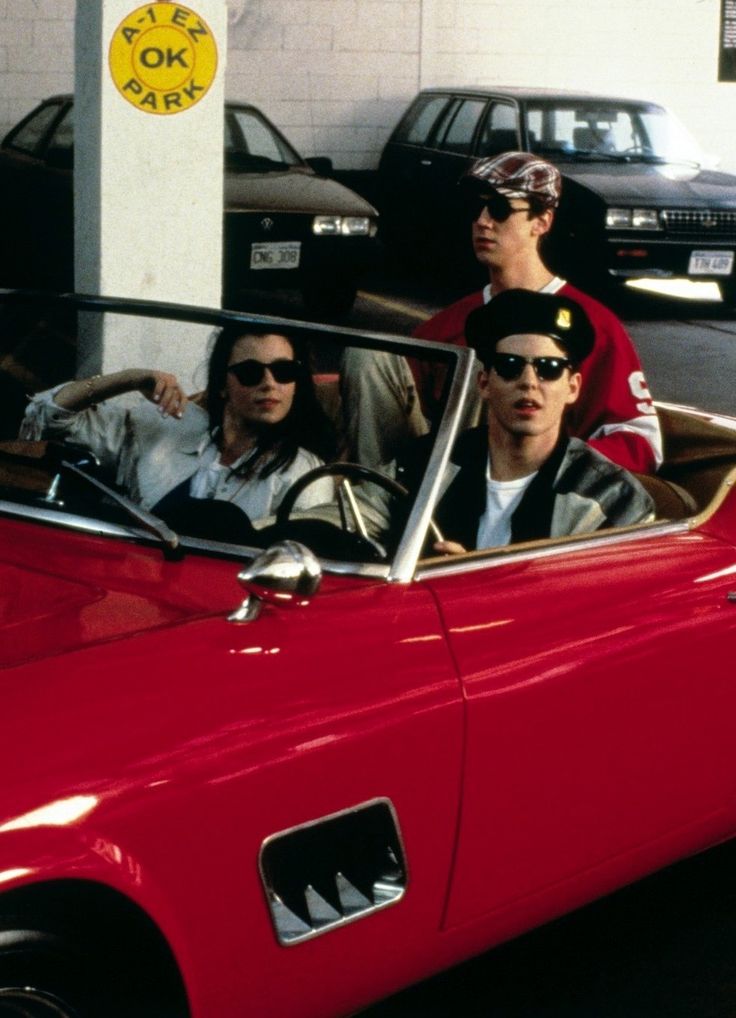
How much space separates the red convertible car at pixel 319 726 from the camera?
7.53 ft

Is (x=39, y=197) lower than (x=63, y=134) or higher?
lower

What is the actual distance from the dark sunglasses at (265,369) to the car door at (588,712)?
1.93ft

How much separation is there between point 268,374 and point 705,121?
17.9m

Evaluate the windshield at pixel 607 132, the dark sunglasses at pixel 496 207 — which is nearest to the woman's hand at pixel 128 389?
the dark sunglasses at pixel 496 207

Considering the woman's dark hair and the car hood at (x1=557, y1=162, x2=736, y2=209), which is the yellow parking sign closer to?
the woman's dark hair

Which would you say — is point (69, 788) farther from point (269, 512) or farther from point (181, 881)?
point (269, 512)

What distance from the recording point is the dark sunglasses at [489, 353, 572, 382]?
3426 mm

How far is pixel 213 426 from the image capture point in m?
3.46

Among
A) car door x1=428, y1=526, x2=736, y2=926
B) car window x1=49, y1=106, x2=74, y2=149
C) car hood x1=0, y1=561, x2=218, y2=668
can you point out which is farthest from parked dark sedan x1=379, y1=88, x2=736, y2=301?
car hood x1=0, y1=561, x2=218, y2=668

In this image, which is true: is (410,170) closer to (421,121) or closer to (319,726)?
(421,121)

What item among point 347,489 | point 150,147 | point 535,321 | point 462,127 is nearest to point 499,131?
point 462,127

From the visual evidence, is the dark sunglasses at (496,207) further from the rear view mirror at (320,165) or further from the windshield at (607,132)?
the windshield at (607,132)

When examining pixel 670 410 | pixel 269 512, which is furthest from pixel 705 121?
pixel 269 512

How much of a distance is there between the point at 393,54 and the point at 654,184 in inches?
239
